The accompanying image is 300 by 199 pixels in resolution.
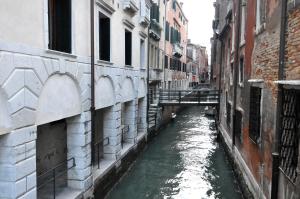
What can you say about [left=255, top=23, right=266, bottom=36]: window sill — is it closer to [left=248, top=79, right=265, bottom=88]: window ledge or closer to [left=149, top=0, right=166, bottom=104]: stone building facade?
[left=248, top=79, right=265, bottom=88]: window ledge

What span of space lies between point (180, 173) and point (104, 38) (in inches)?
244

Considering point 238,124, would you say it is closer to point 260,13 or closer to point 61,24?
point 260,13

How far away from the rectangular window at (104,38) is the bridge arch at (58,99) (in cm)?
305

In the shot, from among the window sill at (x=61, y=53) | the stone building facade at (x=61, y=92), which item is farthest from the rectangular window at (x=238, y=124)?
the window sill at (x=61, y=53)

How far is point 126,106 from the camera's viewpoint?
15.0m

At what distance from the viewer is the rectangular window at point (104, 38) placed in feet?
35.8

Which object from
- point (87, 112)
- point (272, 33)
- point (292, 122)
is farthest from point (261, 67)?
point (87, 112)

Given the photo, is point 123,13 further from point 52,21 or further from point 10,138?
point 10,138

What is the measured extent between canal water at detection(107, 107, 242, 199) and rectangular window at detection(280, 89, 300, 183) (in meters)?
4.60

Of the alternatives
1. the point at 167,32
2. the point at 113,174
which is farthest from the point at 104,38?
the point at 167,32

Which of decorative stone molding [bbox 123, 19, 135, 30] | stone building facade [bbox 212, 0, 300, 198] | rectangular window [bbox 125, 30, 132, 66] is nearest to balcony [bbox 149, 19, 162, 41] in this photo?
rectangular window [bbox 125, 30, 132, 66]

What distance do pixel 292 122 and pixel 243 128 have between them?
17.5 feet

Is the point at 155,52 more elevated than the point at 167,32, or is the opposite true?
the point at 167,32

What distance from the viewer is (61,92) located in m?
7.37
